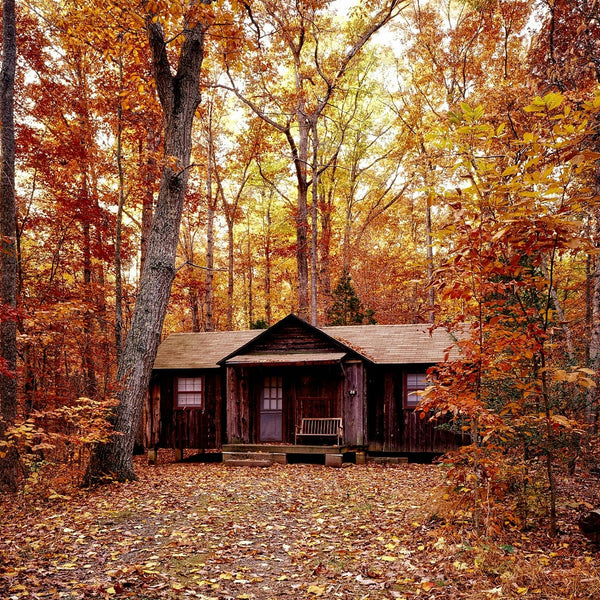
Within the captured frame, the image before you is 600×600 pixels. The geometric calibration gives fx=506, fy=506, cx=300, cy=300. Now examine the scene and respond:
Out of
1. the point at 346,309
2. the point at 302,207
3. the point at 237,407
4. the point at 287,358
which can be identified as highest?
the point at 302,207

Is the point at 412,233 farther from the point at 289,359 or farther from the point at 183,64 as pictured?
the point at 183,64

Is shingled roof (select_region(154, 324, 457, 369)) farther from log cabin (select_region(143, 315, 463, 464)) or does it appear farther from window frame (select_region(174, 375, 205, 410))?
window frame (select_region(174, 375, 205, 410))

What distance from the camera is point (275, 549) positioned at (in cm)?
636

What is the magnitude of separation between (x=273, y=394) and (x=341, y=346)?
324 cm

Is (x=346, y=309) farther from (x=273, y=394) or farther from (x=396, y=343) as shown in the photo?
(x=273, y=394)

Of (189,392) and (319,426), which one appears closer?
(319,426)

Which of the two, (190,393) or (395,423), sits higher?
(190,393)

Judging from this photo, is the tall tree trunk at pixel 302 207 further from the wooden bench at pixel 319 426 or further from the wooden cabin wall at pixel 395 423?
the wooden cabin wall at pixel 395 423

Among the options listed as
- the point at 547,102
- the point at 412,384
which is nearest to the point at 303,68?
the point at 412,384

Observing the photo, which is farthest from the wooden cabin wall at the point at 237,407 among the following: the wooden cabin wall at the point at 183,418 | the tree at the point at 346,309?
the tree at the point at 346,309

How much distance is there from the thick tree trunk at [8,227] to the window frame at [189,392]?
7.53m

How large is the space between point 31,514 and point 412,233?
2970 centimetres

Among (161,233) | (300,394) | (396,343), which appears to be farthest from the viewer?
(300,394)

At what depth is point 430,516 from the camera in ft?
23.0
